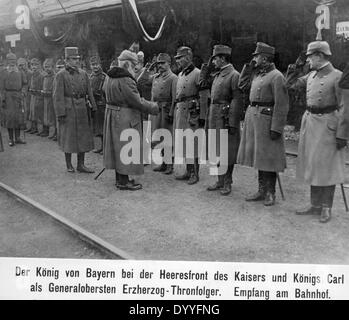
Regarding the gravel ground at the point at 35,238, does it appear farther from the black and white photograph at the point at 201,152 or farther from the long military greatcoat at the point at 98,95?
the long military greatcoat at the point at 98,95

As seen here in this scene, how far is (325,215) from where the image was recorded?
15.6 ft

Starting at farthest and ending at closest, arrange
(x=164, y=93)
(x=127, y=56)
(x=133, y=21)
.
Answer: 1. (x=133, y=21)
2. (x=164, y=93)
3. (x=127, y=56)

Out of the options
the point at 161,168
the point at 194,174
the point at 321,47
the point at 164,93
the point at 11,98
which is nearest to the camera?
the point at 321,47

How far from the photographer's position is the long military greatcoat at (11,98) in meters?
9.31

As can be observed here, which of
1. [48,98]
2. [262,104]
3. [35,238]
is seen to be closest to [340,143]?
[262,104]

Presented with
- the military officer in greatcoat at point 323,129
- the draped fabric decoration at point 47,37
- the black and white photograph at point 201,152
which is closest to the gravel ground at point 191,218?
the black and white photograph at point 201,152

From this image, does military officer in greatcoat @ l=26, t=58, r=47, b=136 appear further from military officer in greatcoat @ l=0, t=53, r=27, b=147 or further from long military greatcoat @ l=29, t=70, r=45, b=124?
military officer in greatcoat @ l=0, t=53, r=27, b=147

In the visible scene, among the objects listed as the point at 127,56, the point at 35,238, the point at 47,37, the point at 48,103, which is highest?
the point at 47,37

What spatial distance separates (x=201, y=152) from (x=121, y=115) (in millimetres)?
1100

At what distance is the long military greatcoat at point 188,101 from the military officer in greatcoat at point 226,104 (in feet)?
1.47

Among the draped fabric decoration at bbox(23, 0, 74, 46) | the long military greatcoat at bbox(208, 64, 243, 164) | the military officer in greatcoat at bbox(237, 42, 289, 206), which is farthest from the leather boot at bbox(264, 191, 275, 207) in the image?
the draped fabric decoration at bbox(23, 0, 74, 46)

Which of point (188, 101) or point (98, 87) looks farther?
point (98, 87)

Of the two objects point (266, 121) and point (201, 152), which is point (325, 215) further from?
point (201, 152)

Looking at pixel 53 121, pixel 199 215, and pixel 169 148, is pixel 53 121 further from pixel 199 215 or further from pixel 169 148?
pixel 199 215
